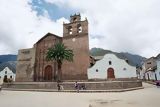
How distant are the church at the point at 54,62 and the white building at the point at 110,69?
192cm

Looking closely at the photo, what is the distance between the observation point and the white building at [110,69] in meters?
35.6

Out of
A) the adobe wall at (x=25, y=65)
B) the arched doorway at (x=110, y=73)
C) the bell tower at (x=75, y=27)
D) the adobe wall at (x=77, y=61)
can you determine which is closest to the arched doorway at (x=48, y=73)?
the adobe wall at (x=25, y=65)

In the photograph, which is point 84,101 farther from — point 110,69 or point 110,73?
point 110,69

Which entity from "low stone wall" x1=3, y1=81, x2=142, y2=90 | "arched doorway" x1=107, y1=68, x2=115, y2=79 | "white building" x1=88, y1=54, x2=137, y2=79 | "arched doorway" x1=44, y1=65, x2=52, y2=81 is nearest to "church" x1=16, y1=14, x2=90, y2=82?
"arched doorway" x1=44, y1=65, x2=52, y2=81

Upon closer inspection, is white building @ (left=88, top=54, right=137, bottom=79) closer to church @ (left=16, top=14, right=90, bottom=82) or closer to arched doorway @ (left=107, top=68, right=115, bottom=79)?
arched doorway @ (left=107, top=68, right=115, bottom=79)

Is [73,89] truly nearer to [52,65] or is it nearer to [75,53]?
[75,53]

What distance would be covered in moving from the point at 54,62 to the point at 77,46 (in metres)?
6.41

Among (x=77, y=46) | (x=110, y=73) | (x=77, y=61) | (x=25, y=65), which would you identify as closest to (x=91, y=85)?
(x=110, y=73)

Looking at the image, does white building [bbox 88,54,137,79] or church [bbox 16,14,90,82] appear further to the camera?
church [bbox 16,14,90,82]

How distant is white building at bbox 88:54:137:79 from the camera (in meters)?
35.6

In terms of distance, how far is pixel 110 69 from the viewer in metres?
36.5

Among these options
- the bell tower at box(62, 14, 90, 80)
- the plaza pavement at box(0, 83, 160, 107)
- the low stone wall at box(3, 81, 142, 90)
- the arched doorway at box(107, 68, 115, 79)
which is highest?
the bell tower at box(62, 14, 90, 80)

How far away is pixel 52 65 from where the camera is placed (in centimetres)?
4025

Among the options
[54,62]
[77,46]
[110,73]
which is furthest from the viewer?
[54,62]
